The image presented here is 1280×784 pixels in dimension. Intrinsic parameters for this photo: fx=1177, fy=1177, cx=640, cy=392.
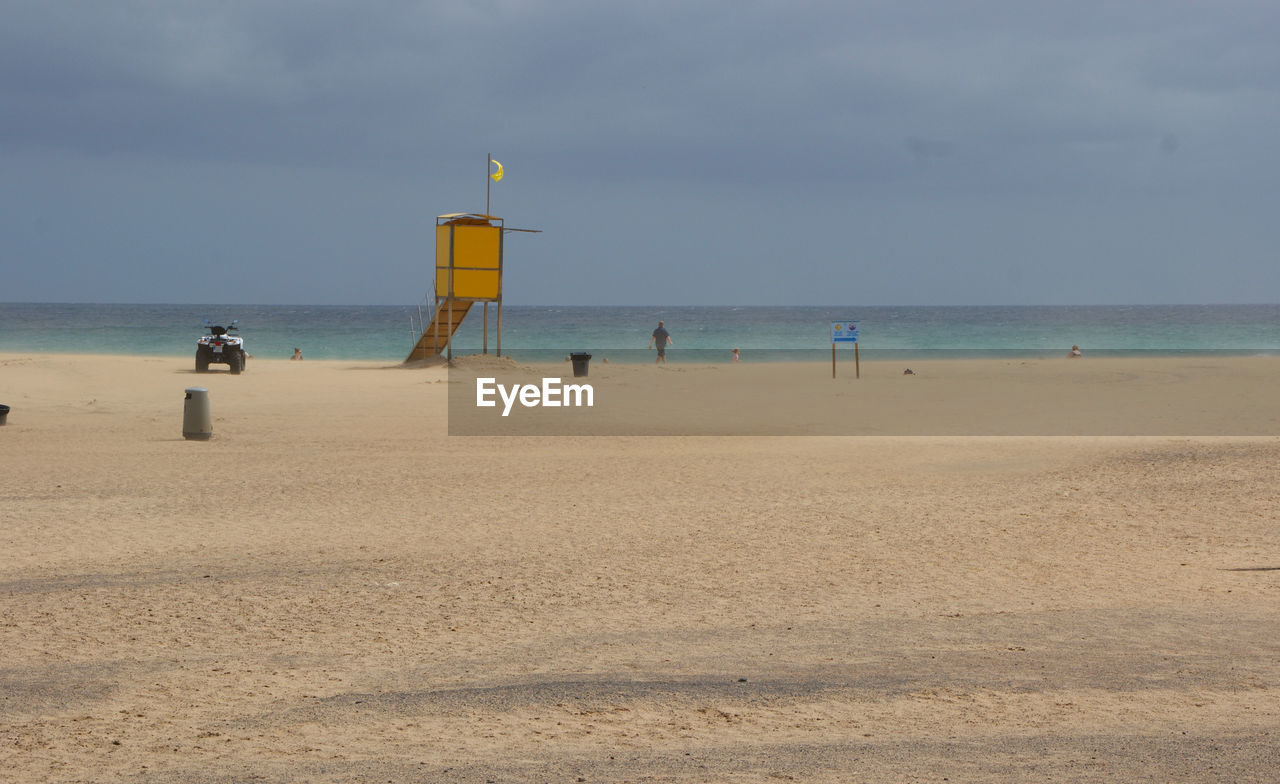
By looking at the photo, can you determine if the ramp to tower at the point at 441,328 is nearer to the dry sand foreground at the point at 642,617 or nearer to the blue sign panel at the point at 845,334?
the blue sign panel at the point at 845,334

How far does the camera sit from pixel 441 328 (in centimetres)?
3672

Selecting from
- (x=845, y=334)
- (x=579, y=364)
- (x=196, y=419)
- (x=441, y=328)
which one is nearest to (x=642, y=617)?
(x=196, y=419)

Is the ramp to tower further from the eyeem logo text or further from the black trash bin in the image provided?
the eyeem logo text

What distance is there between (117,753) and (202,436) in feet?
44.5

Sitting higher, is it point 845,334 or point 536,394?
point 845,334

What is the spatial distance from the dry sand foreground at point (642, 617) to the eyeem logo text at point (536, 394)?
32.3 ft

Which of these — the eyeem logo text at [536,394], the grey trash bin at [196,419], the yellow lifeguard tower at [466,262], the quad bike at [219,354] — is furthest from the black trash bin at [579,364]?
the grey trash bin at [196,419]

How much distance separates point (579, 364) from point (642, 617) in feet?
81.4

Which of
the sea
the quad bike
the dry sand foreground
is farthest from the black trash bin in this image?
the sea

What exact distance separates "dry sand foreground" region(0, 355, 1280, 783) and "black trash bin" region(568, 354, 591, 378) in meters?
16.2

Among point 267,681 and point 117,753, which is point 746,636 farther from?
point 117,753

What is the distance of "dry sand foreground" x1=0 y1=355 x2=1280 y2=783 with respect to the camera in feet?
15.9

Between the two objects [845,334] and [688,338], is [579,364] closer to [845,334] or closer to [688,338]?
[845,334]

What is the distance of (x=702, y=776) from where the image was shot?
4.50 metres
